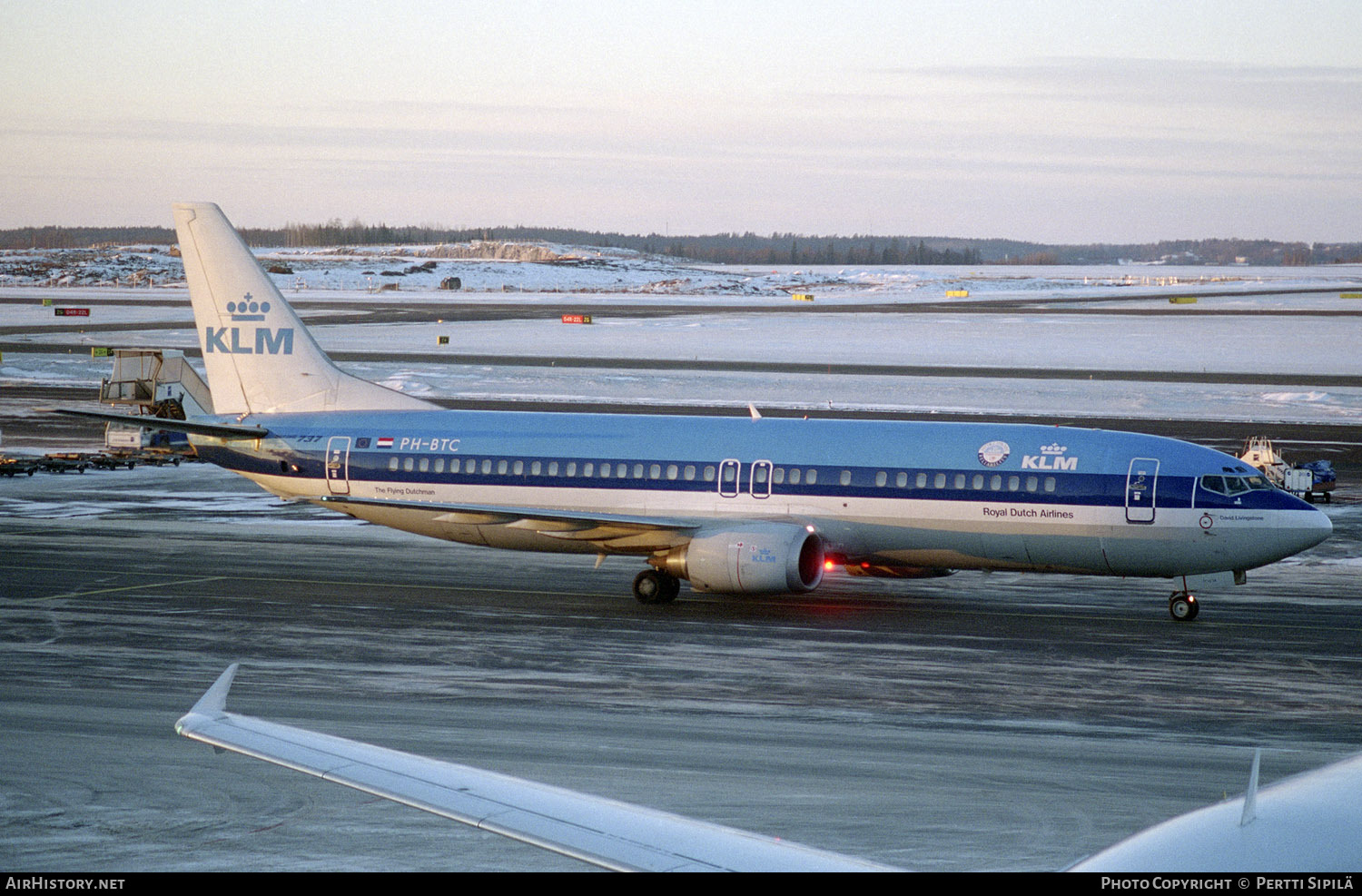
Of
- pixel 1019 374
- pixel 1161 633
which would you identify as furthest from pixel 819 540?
pixel 1019 374

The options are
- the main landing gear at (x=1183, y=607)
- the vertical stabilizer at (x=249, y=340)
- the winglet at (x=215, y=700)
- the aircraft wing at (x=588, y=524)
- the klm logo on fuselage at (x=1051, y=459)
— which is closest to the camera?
the winglet at (x=215, y=700)

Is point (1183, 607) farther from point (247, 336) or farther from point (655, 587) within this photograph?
point (247, 336)

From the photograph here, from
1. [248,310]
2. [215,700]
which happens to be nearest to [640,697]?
[215,700]

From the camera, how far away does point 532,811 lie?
25.7 feet

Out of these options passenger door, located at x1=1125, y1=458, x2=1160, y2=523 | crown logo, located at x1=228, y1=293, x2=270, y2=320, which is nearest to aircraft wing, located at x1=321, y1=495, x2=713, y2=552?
crown logo, located at x1=228, y1=293, x2=270, y2=320

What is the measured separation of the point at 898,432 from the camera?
96.0 feet

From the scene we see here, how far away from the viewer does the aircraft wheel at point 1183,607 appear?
89.2 feet

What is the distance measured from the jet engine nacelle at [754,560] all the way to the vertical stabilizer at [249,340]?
8.65 metres

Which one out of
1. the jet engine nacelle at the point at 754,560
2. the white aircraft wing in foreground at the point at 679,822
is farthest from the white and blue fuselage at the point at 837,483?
the white aircraft wing in foreground at the point at 679,822

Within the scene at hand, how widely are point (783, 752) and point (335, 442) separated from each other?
17096 mm

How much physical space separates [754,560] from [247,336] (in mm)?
14414

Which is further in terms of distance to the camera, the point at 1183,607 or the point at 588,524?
the point at 588,524

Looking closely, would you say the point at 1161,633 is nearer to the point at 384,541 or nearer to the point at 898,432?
the point at 898,432

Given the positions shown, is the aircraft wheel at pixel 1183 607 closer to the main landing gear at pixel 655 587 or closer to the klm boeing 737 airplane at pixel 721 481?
the klm boeing 737 airplane at pixel 721 481
